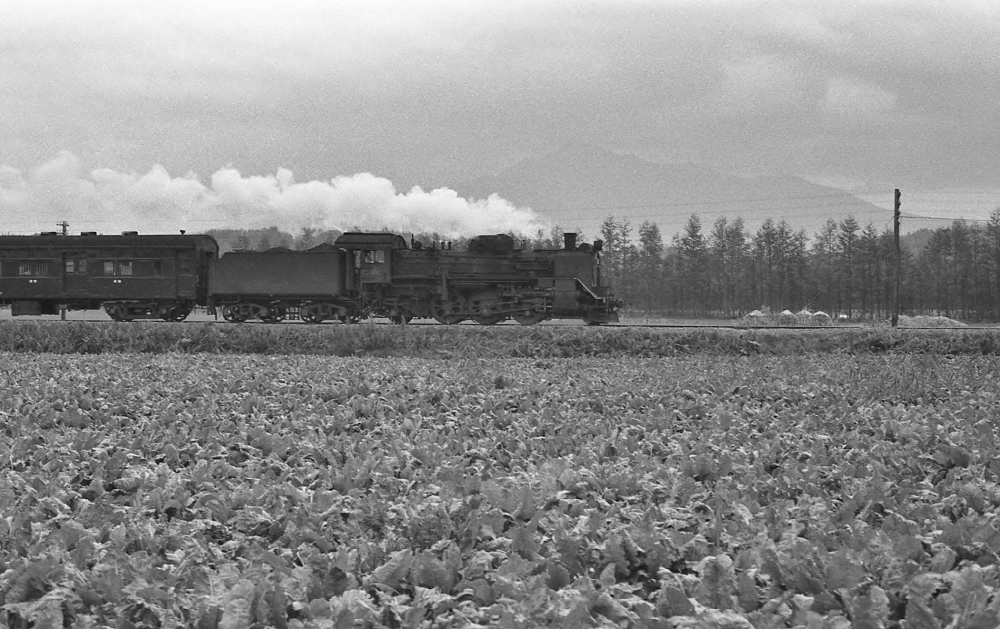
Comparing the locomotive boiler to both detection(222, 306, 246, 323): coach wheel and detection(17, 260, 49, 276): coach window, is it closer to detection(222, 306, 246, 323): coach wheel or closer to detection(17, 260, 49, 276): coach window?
detection(222, 306, 246, 323): coach wheel

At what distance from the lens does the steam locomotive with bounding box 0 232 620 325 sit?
29031 millimetres

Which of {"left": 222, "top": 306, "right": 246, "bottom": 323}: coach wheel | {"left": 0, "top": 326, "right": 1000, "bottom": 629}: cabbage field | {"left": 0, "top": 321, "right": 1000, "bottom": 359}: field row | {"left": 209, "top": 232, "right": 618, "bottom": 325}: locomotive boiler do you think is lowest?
{"left": 0, "top": 326, "right": 1000, "bottom": 629}: cabbage field

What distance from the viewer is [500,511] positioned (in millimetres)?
3951

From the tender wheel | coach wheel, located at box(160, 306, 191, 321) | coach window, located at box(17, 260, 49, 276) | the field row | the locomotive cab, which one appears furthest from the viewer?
coach wheel, located at box(160, 306, 191, 321)

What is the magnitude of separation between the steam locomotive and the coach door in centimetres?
4

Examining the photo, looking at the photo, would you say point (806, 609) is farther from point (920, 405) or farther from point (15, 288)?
point (15, 288)

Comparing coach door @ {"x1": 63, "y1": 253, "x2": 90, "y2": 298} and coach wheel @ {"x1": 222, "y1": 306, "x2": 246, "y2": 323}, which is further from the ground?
coach door @ {"x1": 63, "y1": 253, "x2": 90, "y2": 298}

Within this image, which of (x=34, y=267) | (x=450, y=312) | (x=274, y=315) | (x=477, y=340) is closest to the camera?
(x=477, y=340)

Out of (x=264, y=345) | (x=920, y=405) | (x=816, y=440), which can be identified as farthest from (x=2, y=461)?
(x=264, y=345)

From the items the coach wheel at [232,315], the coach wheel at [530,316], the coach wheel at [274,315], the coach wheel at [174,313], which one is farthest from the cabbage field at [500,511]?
the coach wheel at [174,313]

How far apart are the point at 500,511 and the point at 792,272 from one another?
8153 cm

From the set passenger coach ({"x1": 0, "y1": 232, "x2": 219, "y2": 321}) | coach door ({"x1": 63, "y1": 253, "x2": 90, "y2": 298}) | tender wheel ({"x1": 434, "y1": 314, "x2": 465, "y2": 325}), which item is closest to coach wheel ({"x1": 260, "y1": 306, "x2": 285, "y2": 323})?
passenger coach ({"x1": 0, "y1": 232, "x2": 219, "y2": 321})

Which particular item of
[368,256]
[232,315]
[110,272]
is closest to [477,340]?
[368,256]

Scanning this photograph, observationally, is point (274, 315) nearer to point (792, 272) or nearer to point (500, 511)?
point (500, 511)
